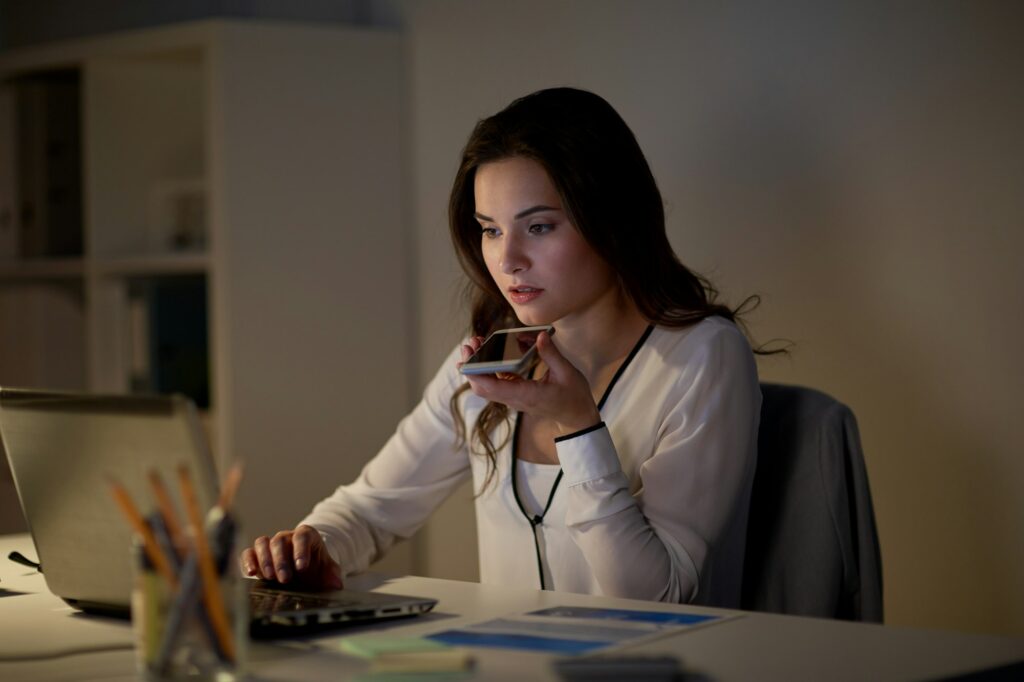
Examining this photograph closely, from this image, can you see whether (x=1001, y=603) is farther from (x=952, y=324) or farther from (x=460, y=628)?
(x=460, y=628)

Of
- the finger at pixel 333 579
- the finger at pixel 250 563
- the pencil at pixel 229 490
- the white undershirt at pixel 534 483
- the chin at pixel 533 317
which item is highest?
the chin at pixel 533 317

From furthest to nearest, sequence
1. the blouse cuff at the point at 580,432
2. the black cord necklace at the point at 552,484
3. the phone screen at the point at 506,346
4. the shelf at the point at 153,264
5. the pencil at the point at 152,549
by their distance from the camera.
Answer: the shelf at the point at 153,264 < the phone screen at the point at 506,346 < the black cord necklace at the point at 552,484 < the blouse cuff at the point at 580,432 < the pencil at the point at 152,549

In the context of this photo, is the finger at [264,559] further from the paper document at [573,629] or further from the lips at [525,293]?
the lips at [525,293]

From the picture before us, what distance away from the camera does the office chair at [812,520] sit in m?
1.78

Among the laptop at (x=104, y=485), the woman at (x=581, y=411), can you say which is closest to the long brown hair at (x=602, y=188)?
the woman at (x=581, y=411)

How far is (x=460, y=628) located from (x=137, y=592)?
0.37 m

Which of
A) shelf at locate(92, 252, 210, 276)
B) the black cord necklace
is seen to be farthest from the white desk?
shelf at locate(92, 252, 210, 276)

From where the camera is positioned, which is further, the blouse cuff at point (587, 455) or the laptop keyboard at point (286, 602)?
the blouse cuff at point (587, 455)

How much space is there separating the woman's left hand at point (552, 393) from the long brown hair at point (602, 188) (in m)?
0.27

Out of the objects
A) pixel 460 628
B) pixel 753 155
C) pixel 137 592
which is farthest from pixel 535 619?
pixel 753 155

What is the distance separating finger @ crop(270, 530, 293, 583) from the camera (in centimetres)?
160

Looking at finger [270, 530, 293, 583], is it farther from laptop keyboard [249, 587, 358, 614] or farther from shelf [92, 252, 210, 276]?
shelf [92, 252, 210, 276]

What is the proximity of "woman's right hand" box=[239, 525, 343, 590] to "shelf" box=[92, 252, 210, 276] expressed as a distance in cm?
158

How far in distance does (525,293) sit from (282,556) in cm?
55
